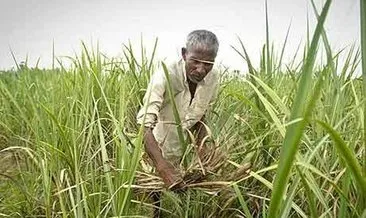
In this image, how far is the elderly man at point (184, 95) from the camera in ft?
4.64

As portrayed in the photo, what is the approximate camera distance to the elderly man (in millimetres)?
1413

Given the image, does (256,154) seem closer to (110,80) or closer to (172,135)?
(172,135)

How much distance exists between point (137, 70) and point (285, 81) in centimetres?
69

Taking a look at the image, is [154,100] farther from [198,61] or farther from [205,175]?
[205,175]

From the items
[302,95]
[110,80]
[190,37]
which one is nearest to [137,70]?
[110,80]

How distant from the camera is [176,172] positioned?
1213mm

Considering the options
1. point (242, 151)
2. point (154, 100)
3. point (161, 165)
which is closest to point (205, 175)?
point (161, 165)

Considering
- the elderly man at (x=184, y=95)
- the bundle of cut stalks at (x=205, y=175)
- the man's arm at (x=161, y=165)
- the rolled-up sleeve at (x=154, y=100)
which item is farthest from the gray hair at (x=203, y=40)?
the bundle of cut stalks at (x=205, y=175)

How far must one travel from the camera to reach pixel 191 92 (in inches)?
71.7

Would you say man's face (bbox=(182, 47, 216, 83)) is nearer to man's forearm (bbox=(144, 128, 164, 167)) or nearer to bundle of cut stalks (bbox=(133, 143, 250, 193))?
man's forearm (bbox=(144, 128, 164, 167))

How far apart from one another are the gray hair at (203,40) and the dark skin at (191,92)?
0.5 inches

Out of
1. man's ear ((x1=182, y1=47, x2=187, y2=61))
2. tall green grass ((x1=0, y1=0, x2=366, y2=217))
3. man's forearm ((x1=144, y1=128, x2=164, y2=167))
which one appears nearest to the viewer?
tall green grass ((x1=0, y1=0, x2=366, y2=217))

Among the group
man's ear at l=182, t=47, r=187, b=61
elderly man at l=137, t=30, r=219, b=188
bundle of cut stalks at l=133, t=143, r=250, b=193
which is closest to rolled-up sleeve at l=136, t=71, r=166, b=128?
elderly man at l=137, t=30, r=219, b=188

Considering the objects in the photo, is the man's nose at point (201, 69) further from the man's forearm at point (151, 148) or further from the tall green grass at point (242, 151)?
the man's forearm at point (151, 148)
